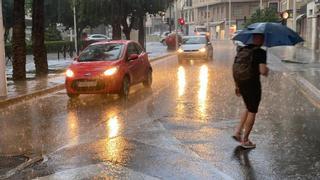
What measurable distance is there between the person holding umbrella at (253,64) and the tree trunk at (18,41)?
502 inches

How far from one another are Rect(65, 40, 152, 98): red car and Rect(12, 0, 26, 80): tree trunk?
4.60m

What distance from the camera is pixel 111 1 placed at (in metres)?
35.9

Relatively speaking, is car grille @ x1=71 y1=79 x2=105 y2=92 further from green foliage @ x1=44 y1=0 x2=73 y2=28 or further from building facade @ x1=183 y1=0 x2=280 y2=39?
building facade @ x1=183 y1=0 x2=280 y2=39

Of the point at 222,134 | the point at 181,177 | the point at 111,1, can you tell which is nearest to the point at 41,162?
the point at 181,177

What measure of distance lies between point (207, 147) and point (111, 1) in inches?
1132

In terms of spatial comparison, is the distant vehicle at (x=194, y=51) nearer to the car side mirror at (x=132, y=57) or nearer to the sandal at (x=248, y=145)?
the car side mirror at (x=132, y=57)

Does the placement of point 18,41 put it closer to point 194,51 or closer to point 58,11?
point 194,51

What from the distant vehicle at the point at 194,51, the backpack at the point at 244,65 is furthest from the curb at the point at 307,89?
the distant vehicle at the point at 194,51

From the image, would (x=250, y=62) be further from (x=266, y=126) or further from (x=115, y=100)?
(x=115, y=100)

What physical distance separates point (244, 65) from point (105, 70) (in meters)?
6.82

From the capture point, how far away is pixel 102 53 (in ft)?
51.0

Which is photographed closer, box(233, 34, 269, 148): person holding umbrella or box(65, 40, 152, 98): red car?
box(233, 34, 269, 148): person holding umbrella

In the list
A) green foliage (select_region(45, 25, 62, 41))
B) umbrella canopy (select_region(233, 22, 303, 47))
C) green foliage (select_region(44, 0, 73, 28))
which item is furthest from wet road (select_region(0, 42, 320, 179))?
green foliage (select_region(45, 25, 62, 41))

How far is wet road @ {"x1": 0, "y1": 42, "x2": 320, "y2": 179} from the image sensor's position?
22.5 ft
